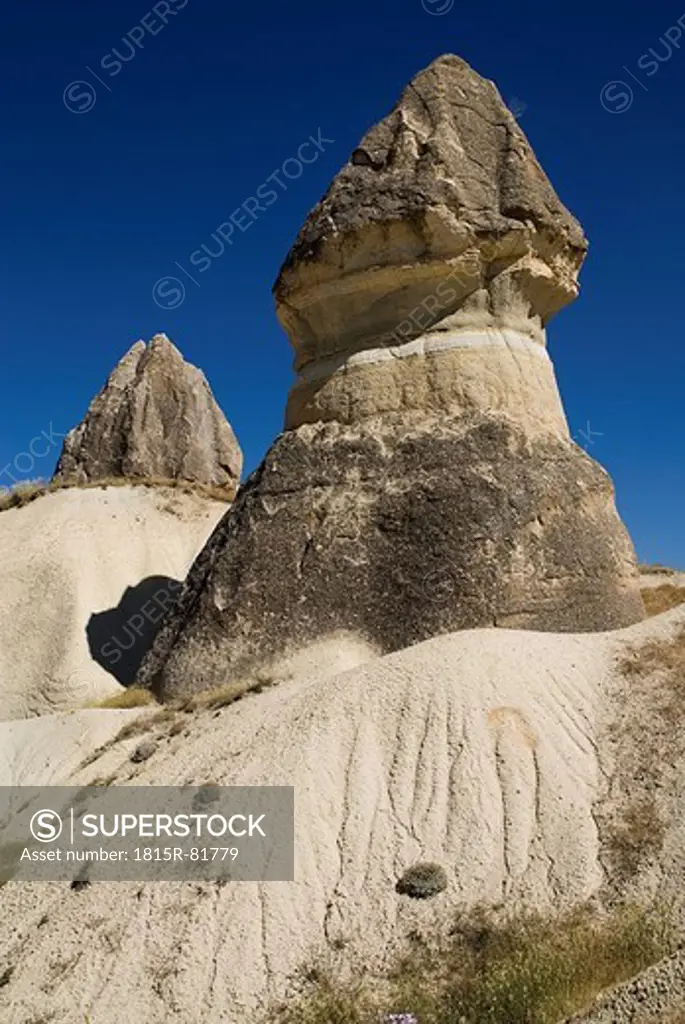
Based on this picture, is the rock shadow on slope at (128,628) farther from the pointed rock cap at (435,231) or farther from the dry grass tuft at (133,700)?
the pointed rock cap at (435,231)

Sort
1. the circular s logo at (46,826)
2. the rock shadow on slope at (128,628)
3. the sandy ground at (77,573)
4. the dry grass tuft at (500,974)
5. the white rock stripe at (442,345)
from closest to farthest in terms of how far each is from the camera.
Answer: the dry grass tuft at (500,974), the circular s logo at (46,826), the white rock stripe at (442,345), the sandy ground at (77,573), the rock shadow on slope at (128,628)

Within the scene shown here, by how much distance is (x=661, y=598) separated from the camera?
12.6 m

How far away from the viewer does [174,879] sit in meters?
6.95

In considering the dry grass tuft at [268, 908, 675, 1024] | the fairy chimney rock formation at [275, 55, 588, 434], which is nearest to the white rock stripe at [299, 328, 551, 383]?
the fairy chimney rock formation at [275, 55, 588, 434]

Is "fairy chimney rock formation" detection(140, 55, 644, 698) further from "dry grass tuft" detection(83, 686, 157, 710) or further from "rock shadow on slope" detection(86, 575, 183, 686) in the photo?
"rock shadow on slope" detection(86, 575, 183, 686)

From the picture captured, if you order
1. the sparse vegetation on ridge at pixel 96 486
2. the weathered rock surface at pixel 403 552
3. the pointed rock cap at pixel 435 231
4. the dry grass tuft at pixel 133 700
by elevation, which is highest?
the sparse vegetation on ridge at pixel 96 486

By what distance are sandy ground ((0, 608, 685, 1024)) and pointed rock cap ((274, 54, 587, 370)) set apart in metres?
4.93

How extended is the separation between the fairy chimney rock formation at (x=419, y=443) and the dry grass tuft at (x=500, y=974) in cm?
412

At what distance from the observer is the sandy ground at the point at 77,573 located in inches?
618

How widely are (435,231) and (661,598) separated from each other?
552 centimetres

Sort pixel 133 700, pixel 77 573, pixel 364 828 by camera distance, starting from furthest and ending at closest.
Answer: pixel 77 573 → pixel 133 700 → pixel 364 828

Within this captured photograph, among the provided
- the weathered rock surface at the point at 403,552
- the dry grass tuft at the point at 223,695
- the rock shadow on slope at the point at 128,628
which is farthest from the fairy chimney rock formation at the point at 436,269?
the rock shadow on slope at the point at 128,628

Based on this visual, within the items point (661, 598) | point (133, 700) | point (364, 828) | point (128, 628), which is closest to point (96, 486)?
point (128, 628)

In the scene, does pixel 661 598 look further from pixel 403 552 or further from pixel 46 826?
pixel 46 826
